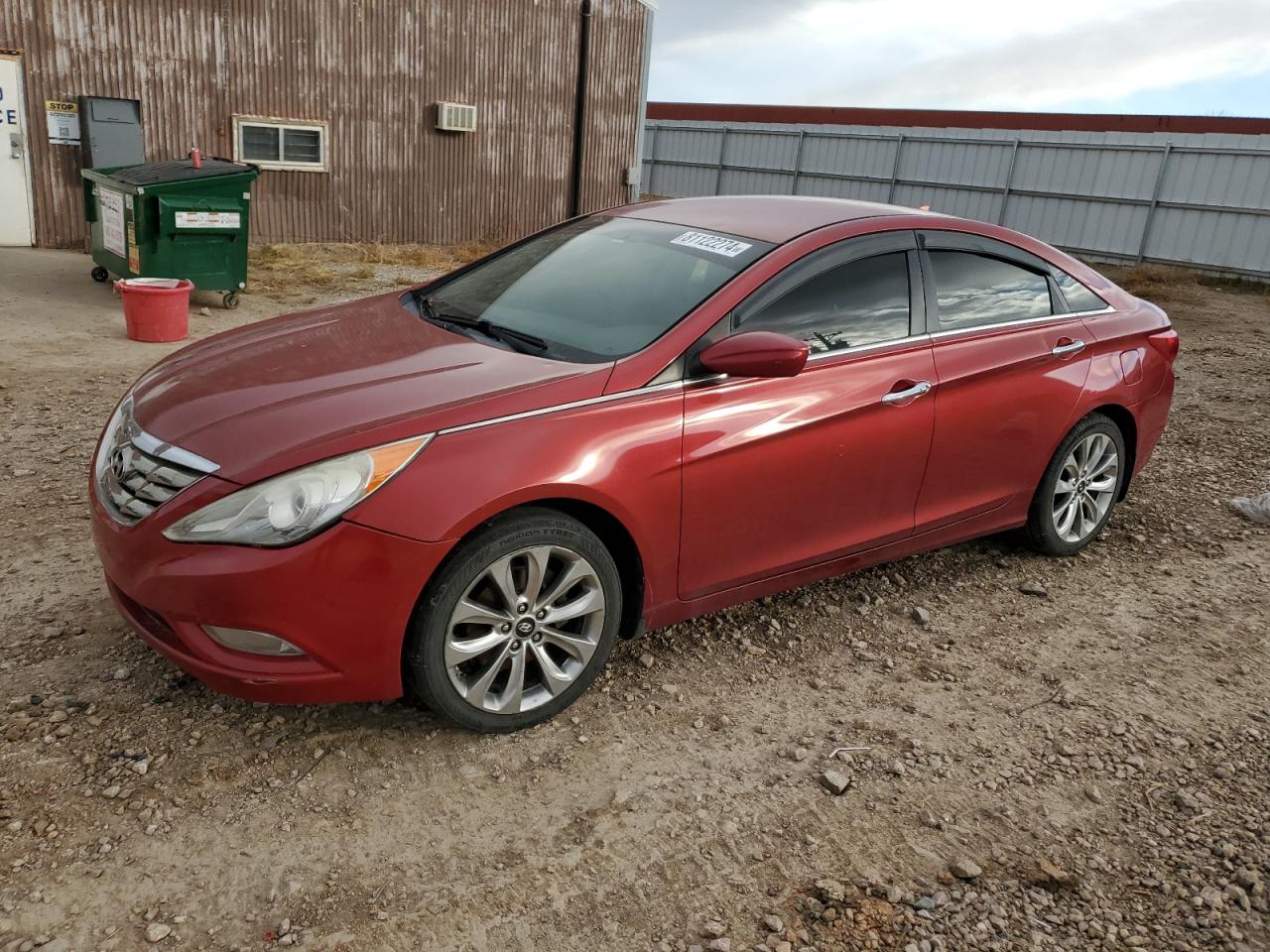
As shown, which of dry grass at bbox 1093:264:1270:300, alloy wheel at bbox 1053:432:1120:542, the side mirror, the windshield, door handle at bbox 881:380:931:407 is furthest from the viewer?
dry grass at bbox 1093:264:1270:300

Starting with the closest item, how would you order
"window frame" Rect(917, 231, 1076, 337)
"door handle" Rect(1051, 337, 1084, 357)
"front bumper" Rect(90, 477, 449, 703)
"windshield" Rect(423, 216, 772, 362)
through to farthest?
"front bumper" Rect(90, 477, 449, 703) < "windshield" Rect(423, 216, 772, 362) < "window frame" Rect(917, 231, 1076, 337) < "door handle" Rect(1051, 337, 1084, 357)

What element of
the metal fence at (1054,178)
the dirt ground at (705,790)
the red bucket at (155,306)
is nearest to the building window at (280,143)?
the red bucket at (155,306)

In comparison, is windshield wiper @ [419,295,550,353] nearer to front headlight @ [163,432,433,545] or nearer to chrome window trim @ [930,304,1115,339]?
front headlight @ [163,432,433,545]

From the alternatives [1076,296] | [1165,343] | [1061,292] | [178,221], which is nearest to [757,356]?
[1061,292]

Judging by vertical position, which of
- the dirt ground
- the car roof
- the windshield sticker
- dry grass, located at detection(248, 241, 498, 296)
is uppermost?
the car roof

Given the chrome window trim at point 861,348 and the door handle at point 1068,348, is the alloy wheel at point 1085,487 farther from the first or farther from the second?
the chrome window trim at point 861,348

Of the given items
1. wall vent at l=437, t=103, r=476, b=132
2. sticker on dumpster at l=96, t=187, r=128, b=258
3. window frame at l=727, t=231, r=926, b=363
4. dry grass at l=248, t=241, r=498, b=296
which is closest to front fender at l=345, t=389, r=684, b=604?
window frame at l=727, t=231, r=926, b=363

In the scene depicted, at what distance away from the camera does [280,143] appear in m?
13.8

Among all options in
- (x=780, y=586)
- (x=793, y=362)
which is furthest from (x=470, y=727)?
(x=793, y=362)

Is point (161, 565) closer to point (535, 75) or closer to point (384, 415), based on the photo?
point (384, 415)

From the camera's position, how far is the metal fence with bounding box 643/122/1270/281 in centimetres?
1725

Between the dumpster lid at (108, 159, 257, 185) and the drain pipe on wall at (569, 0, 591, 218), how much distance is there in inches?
293

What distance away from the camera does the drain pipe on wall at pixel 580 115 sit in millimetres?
15945

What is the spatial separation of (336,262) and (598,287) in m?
10.6
